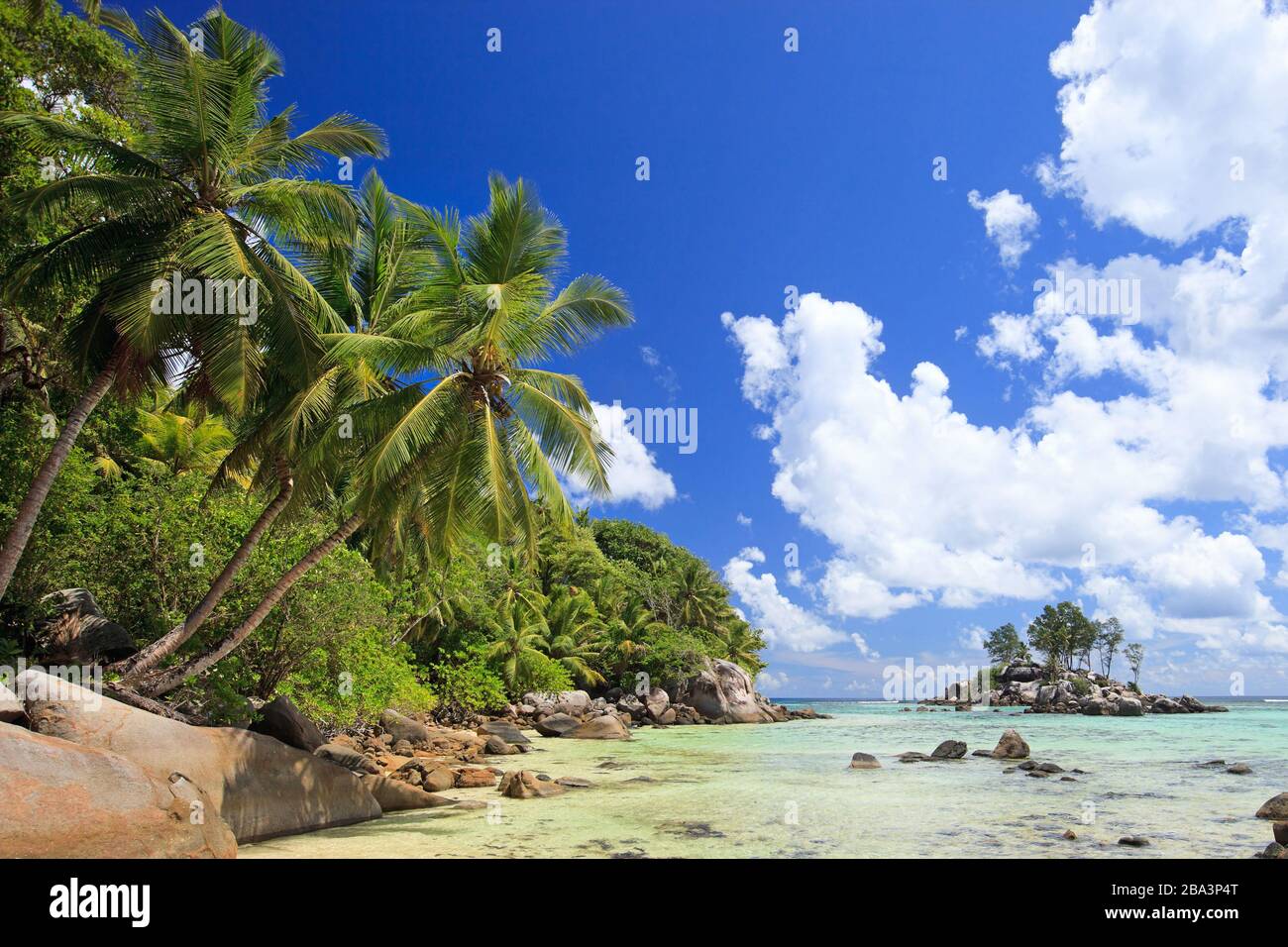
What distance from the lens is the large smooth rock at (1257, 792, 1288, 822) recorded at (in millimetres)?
12516

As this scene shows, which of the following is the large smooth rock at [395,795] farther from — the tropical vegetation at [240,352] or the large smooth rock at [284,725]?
the tropical vegetation at [240,352]

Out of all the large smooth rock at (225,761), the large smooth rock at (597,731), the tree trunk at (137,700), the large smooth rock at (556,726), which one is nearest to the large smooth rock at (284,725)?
the large smooth rock at (225,761)

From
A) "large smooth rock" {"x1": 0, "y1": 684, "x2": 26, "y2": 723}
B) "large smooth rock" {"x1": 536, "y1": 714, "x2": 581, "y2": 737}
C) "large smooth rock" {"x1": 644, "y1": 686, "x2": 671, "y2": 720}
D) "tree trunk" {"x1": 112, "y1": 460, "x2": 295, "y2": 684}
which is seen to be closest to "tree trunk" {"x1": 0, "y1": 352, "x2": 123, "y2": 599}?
"tree trunk" {"x1": 112, "y1": 460, "x2": 295, "y2": 684}

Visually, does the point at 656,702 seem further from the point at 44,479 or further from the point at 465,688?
the point at 44,479

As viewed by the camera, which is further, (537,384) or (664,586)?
(664,586)

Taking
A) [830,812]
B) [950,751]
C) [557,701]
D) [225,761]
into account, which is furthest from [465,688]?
[225,761]

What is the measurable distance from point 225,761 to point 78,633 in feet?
18.9

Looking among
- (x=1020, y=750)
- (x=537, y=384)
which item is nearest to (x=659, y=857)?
(x=537, y=384)

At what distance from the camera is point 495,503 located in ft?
36.2

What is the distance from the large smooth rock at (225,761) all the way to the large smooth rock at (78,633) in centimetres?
471

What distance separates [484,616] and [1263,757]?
2933 centimetres

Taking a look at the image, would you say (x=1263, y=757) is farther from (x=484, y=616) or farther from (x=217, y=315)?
(x=217, y=315)

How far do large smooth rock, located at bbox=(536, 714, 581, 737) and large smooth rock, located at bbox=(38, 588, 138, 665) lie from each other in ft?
65.5

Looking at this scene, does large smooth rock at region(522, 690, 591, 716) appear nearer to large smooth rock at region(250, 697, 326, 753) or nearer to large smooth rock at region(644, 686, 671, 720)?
large smooth rock at region(644, 686, 671, 720)
